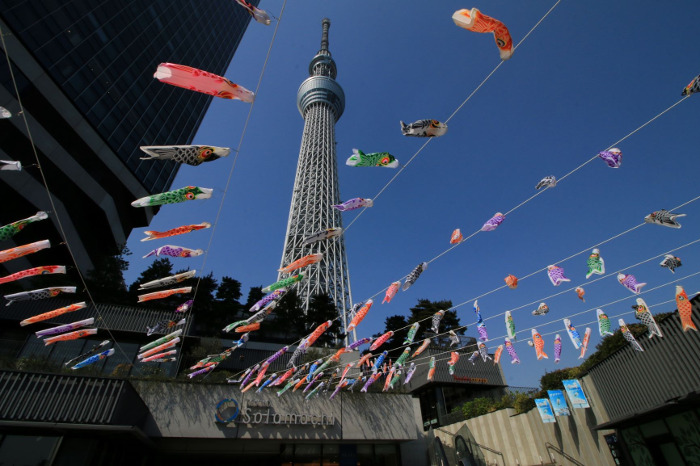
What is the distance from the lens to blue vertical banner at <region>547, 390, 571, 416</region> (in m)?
12.7

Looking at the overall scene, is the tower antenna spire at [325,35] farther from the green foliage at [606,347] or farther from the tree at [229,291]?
the green foliage at [606,347]

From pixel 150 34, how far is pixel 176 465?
42553 mm

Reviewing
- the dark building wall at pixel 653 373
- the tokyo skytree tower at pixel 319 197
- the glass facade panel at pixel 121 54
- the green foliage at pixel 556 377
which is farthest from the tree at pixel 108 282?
the dark building wall at pixel 653 373

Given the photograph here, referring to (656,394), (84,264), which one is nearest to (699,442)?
(656,394)

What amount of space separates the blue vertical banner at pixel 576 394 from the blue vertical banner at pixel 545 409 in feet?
2.94

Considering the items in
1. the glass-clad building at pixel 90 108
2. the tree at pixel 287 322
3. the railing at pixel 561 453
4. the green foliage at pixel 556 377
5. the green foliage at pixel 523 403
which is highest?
the glass-clad building at pixel 90 108

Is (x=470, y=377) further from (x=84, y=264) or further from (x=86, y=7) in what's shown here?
(x=86, y=7)

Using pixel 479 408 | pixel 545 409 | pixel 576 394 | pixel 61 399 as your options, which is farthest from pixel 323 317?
pixel 61 399

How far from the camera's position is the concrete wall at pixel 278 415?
42.9 ft

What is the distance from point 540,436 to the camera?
44.0 ft

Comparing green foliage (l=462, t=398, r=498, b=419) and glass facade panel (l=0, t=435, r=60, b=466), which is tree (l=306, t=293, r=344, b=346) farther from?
glass facade panel (l=0, t=435, r=60, b=466)

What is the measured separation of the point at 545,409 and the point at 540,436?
1.26 meters

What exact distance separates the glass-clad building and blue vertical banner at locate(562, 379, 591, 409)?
1088 inches

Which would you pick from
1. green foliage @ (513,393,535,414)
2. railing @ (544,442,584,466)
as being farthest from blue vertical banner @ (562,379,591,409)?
green foliage @ (513,393,535,414)
